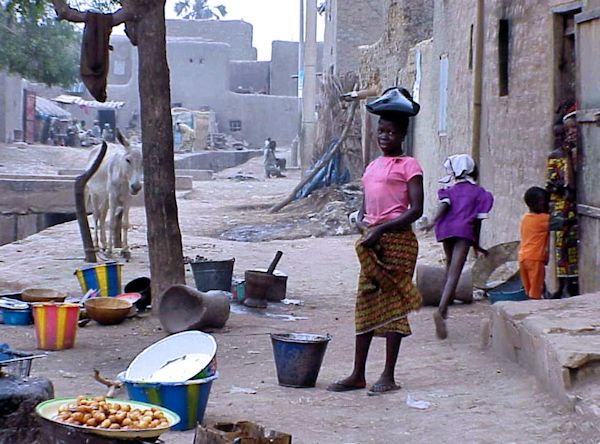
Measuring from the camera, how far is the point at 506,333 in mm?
6852

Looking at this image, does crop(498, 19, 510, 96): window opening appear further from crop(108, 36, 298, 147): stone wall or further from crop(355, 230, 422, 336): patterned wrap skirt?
crop(108, 36, 298, 147): stone wall

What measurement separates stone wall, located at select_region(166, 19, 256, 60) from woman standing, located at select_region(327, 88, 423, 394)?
2123 inches

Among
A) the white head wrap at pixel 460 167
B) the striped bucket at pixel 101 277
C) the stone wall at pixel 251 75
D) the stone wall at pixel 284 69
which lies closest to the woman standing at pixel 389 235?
the white head wrap at pixel 460 167

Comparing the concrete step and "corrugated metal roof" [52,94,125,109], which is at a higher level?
"corrugated metal roof" [52,94,125,109]

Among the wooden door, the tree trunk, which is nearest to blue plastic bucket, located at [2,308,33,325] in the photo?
the tree trunk

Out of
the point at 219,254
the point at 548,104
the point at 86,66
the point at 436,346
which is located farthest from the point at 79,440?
the point at 219,254

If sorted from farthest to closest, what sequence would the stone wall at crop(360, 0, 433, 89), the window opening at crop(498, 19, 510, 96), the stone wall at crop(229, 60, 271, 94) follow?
the stone wall at crop(229, 60, 271, 94) < the stone wall at crop(360, 0, 433, 89) < the window opening at crop(498, 19, 510, 96)

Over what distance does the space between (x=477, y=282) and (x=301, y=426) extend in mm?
5264

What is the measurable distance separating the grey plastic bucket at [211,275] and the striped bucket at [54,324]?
2358 millimetres

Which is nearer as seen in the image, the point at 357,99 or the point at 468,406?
the point at 468,406

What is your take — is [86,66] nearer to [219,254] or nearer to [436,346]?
[436,346]

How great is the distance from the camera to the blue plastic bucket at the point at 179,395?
→ 5.28 meters

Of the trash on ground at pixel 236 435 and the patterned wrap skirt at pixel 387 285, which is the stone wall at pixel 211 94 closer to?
the patterned wrap skirt at pixel 387 285

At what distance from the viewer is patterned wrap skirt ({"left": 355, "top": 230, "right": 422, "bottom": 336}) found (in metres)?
6.15
